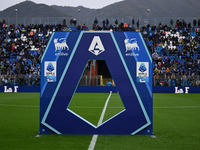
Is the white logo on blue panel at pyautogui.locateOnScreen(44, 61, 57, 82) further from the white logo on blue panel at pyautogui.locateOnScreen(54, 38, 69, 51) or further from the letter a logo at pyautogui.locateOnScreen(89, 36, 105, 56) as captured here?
the letter a logo at pyautogui.locateOnScreen(89, 36, 105, 56)

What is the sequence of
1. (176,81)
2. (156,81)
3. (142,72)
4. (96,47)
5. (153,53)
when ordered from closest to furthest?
(142,72) → (96,47) → (176,81) → (156,81) → (153,53)

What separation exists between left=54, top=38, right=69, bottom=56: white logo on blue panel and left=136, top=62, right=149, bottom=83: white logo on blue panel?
2.03m

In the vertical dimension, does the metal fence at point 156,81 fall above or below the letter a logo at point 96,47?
below

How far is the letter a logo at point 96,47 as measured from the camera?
29.5 feet

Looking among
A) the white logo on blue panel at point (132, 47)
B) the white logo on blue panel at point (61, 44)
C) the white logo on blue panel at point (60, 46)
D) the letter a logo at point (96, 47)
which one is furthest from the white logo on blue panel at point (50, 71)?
the white logo on blue panel at point (132, 47)

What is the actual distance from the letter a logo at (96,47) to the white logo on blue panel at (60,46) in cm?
69

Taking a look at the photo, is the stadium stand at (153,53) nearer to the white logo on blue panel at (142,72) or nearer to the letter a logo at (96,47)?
the white logo on blue panel at (142,72)

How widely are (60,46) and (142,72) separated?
2.35 metres

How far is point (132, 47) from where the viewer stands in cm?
897

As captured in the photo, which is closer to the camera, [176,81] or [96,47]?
[96,47]

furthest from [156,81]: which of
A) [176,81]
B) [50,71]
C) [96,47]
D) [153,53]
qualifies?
[50,71]

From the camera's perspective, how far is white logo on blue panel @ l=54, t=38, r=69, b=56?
8.98 meters

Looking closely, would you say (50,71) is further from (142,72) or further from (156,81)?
(156,81)

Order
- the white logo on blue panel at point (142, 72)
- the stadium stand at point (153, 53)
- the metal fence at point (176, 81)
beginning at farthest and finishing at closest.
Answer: the stadium stand at point (153, 53) → the metal fence at point (176, 81) → the white logo on blue panel at point (142, 72)
